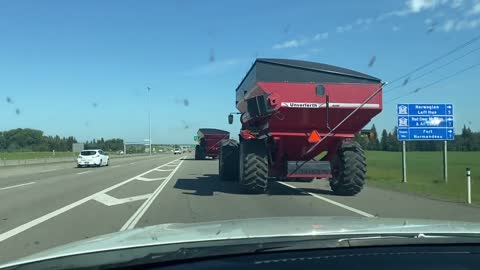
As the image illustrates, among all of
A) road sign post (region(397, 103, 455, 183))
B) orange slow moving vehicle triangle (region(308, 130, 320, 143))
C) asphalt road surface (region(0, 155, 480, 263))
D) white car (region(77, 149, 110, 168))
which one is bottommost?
asphalt road surface (region(0, 155, 480, 263))

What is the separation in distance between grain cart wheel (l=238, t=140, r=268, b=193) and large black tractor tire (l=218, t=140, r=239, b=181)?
5840 millimetres

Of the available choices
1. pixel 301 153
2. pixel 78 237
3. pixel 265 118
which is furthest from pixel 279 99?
pixel 78 237

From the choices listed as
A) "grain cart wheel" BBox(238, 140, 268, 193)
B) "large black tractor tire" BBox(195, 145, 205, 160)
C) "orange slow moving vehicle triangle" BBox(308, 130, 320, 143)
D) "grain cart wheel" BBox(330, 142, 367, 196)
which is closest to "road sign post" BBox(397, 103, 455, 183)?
"grain cart wheel" BBox(330, 142, 367, 196)

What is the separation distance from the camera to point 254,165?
1773 centimetres

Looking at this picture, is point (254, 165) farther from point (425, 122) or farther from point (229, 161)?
point (425, 122)

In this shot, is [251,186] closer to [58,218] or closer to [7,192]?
[58,218]

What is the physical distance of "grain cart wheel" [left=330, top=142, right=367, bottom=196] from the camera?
17906 mm

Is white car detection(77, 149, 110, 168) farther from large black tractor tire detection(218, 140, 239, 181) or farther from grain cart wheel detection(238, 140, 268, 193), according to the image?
grain cart wheel detection(238, 140, 268, 193)

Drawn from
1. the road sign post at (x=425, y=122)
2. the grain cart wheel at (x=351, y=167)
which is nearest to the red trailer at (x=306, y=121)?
the grain cart wheel at (x=351, y=167)

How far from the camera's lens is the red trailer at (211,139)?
57344 mm

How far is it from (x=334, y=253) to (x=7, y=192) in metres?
20.7

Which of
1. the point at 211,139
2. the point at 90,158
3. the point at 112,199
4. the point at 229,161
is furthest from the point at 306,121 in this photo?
the point at 211,139

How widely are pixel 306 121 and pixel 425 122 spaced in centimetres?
1388

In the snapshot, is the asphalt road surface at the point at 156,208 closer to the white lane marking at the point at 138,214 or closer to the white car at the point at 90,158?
the white lane marking at the point at 138,214
